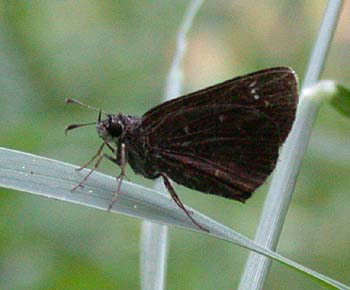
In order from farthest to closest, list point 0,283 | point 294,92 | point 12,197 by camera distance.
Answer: point 12,197
point 0,283
point 294,92

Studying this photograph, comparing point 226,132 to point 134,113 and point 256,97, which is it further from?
point 134,113

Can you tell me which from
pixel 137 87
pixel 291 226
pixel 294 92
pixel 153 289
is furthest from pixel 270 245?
pixel 137 87

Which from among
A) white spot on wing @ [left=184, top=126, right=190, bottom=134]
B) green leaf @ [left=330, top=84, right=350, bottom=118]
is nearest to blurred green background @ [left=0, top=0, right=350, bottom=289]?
white spot on wing @ [left=184, top=126, right=190, bottom=134]

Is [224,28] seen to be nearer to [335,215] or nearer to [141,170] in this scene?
[335,215]

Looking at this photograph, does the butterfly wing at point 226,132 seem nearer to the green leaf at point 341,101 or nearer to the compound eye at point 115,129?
the compound eye at point 115,129

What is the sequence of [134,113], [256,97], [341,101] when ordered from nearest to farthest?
[341,101] → [256,97] → [134,113]

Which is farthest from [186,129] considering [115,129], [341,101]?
[341,101]

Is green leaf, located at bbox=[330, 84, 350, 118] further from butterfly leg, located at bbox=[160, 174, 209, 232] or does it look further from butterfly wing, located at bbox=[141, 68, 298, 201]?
butterfly wing, located at bbox=[141, 68, 298, 201]
